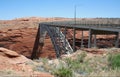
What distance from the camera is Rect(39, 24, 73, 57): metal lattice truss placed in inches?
1839

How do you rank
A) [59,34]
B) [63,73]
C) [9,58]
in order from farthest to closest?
[59,34], [9,58], [63,73]

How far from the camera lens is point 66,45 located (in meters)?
47.1

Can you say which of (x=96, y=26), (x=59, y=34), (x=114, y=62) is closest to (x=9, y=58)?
(x=114, y=62)

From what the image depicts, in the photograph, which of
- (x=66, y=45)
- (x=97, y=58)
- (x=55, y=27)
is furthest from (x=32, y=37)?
(x=97, y=58)

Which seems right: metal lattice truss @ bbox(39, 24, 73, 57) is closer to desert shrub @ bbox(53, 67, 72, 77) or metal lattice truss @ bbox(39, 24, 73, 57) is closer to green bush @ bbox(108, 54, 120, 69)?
green bush @ bbox(108, 54, 120, 69)

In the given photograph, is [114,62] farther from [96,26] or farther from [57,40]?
[57,40]

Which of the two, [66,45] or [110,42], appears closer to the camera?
[66,45]

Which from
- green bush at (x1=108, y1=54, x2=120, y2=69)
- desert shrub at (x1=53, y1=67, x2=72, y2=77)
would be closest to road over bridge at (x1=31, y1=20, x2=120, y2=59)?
green bush at (x1=108, y1=54, x2=120, y2=69)

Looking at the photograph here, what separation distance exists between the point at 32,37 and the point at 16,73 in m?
47.7

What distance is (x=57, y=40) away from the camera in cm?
5109

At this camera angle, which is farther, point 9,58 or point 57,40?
point 57,40

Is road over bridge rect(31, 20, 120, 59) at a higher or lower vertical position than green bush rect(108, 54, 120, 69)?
lower

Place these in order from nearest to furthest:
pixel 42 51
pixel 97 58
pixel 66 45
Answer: pixel 97 58 < pixel 66 45 < pixel 42 51

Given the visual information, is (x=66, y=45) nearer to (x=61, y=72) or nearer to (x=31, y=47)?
(x=31, y=47)
